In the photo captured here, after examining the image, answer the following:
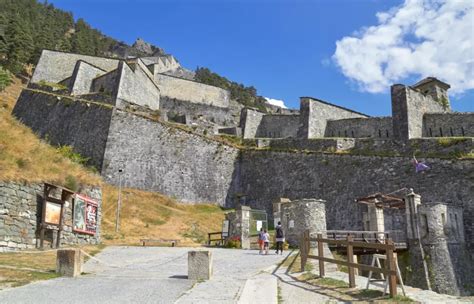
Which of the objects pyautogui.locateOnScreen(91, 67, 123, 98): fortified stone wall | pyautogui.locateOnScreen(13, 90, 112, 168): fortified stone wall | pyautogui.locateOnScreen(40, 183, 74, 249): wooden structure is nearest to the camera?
pyautogui.locateOnScreen(40, 183, 74, 249): wooden structure

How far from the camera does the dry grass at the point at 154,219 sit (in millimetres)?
23969

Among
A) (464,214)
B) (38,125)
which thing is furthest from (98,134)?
(464,214)

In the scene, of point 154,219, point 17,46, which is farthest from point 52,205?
point 17,46

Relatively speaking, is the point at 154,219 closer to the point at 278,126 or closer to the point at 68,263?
the point at 68,263

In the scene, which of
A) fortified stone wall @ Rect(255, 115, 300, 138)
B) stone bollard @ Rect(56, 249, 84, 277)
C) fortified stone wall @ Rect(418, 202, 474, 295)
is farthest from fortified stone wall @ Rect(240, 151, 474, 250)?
stone bollard @ Rect(56, 249, 84, 277)

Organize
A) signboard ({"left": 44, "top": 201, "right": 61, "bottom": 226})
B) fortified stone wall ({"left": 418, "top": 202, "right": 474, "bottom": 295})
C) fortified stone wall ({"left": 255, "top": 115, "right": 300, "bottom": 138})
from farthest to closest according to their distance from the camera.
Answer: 1. fortified stone wall ({"left": 255, "top": 115, "right": 300, "bottom": 138})
2. fortified stone wall ({"left": 418, "top": 202, "right": 474, "bottom": 295})
3. signboard ({"left": 44, "top": 201, "right": 61, "bottom": 226})

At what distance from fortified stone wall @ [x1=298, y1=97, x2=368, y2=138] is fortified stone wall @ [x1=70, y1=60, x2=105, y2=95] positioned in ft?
76.6

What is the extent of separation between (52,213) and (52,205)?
1.01ft

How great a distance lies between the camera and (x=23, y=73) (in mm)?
58688

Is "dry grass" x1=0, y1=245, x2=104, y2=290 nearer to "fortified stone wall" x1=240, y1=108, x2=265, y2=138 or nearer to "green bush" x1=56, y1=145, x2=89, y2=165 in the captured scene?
"green bush" x1=56, y1=145, x2=89, y2=165

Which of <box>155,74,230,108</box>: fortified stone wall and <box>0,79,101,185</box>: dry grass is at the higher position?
<box>155,74,230,108</box>: fortified stone wall

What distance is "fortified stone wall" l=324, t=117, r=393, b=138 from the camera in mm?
38719

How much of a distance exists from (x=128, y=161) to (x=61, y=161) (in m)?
11.2

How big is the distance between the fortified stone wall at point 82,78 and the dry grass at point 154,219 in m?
19.3
